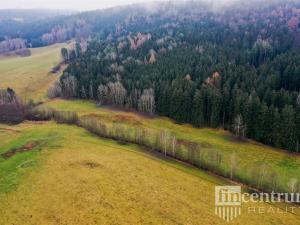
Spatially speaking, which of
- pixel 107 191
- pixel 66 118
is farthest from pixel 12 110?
pixel 107 191

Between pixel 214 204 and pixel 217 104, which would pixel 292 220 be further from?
pixel 217 104

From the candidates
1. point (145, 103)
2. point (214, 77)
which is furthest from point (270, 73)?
point (145, 103)

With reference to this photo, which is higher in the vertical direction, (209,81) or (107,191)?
(209,81)

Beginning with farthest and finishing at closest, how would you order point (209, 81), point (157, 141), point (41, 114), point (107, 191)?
1. point (209, 81)
2. point (41, 114)
3. point (157, 141)
4. point (107, 191)

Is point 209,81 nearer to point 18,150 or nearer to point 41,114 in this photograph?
point 41,114

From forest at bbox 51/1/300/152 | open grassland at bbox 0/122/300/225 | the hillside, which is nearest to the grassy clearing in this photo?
the hillside

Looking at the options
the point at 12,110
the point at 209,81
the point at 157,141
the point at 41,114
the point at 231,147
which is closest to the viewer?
the point at 157,141
